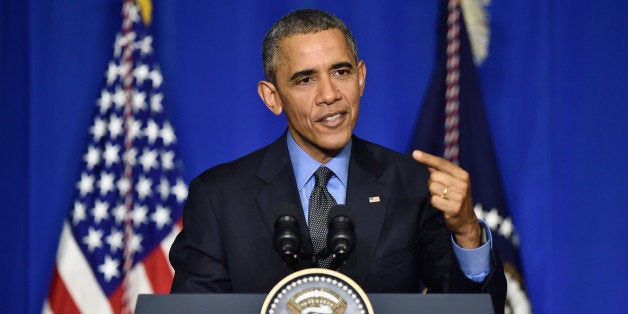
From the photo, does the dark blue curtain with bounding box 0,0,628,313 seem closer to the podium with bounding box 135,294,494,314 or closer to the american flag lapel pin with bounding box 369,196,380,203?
the american flag lapel pin with bounding box 369,196,380,203

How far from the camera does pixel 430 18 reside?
322 centimetres

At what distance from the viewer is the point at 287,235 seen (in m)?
1.44

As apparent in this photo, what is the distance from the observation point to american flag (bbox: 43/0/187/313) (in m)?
3.14

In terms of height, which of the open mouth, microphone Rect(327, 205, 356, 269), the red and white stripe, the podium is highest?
the open mouth

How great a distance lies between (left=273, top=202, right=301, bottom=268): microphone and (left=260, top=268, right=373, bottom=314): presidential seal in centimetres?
8

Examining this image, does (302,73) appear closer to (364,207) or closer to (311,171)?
(311,171)

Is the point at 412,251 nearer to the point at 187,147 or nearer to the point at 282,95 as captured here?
the point at 282,95

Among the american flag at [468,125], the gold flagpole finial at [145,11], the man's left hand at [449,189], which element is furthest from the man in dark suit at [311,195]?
the gold flagpole finial at [145,11]

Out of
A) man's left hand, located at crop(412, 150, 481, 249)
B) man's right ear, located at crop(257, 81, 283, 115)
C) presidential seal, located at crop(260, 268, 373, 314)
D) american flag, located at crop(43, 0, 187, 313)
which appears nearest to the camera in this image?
presidential seal, located at crop(260, 268, 373, 314)

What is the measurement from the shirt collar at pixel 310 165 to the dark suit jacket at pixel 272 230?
0.8 inches

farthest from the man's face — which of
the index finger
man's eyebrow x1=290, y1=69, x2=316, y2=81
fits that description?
the index finger

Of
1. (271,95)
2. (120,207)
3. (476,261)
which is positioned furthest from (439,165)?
(120,207)

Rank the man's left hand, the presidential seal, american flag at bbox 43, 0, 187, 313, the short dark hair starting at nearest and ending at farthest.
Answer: the presidential seal, the man's left hand, the short dark hair, american flag at bbox 43, 0, 187, 313

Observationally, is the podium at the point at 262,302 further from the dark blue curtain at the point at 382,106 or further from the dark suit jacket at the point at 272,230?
the dark blue curtain at the point at 382,106
